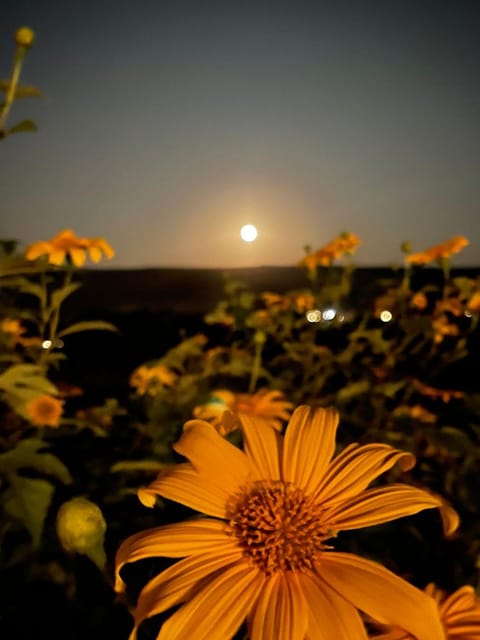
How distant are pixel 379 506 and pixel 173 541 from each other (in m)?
0.19

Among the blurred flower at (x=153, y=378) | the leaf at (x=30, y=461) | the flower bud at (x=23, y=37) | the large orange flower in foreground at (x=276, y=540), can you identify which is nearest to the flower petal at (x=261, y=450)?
the large orange flower in foreground at (x=276, y=540)

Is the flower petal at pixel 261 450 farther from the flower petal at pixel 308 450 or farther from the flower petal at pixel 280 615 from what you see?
the flower petal at pixel 280 615

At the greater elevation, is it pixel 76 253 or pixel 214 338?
pixel 76 253

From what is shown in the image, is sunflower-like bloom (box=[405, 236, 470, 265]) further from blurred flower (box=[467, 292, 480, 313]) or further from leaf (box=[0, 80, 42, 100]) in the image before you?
leaf (box=[0, 80, 42, 100])

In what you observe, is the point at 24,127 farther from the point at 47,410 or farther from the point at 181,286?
the point at 181,286

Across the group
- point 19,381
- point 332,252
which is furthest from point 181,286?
point 19,381

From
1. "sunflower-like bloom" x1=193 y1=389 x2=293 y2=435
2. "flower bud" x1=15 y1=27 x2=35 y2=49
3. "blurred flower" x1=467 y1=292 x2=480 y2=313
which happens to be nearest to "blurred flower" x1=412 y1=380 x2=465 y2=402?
"blurred flower" x1=467 y1=292 x2=480 y2=313

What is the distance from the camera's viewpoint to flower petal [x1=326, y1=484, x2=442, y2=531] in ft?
1.74

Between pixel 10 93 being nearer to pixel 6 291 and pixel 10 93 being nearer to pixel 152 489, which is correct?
pixel 152 489

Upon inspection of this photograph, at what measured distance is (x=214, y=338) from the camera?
12.4 ft

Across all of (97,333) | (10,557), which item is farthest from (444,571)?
(97,333)

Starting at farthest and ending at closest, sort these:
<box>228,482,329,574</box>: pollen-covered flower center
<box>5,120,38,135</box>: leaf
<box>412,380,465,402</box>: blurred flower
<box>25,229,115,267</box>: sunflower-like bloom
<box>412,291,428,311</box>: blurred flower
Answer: <box>412,291,428,311</box>: blurred flower
<box>412,380,465,402</box>: blurred flower
<box>25,229,115,267</box>: sunflower-like bloom
<box>5,120,38,135</box>: leaf
<box>228,482,329,574</box>: pollen-covered flower center

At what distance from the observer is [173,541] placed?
1.66ft

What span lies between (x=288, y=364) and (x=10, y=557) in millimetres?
1926
